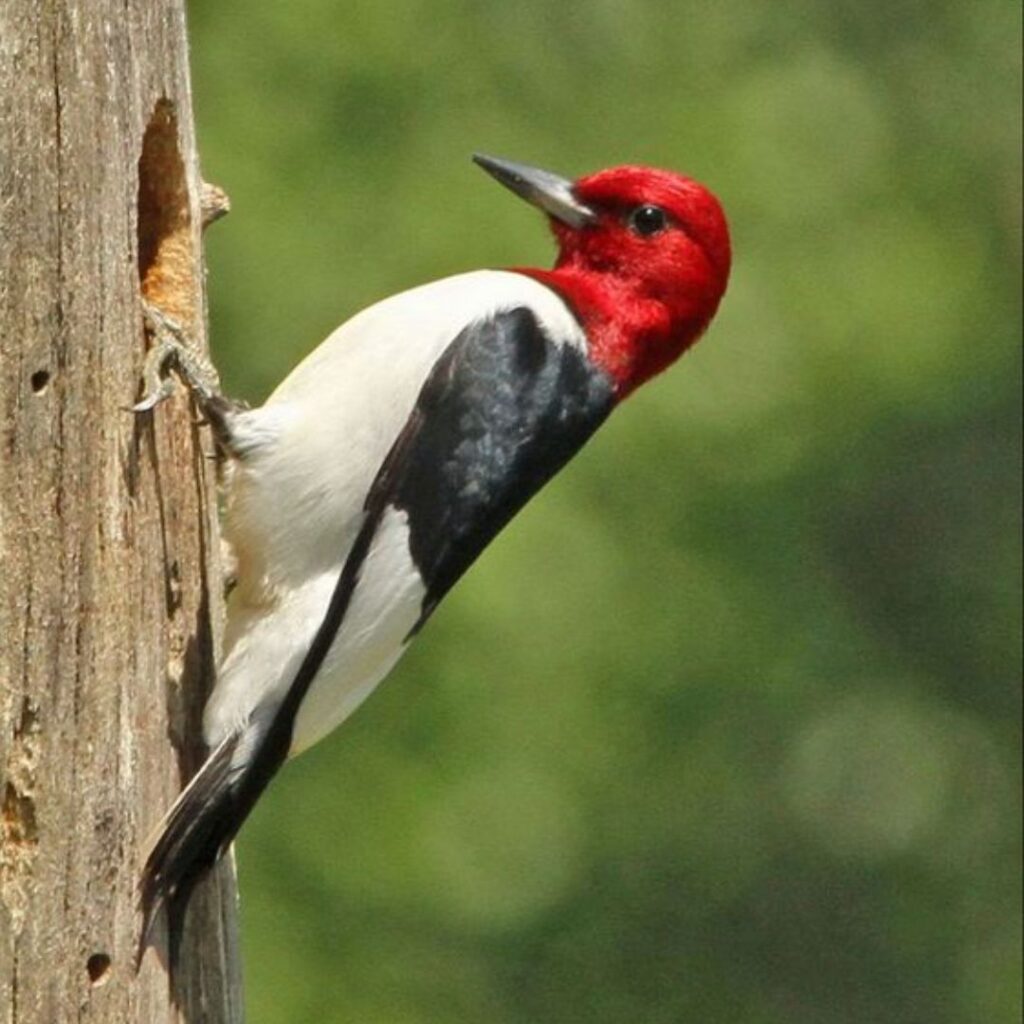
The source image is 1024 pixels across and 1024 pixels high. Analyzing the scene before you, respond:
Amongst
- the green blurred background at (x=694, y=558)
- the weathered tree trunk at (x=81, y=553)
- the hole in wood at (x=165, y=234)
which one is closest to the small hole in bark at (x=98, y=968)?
the weathered tree trunk at (x=81, y=553)

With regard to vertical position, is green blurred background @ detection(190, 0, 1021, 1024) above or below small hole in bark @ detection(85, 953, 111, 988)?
below

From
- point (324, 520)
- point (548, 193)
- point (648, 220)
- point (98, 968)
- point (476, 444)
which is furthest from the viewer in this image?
point (548, 193)

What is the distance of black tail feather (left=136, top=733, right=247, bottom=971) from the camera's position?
515 centimetres

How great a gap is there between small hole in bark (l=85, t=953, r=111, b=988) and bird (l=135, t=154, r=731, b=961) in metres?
0.08

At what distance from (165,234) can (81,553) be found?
804 millimetres

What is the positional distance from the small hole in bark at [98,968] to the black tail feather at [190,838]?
0.07 metres

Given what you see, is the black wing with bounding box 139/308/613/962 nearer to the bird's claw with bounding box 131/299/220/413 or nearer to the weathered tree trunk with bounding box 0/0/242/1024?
the weathered tree trunk with bounding box 0/0/242/1024

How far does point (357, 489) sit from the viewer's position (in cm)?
569

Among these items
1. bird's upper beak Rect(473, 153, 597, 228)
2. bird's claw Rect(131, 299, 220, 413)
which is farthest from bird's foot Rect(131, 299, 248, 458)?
bird's upper beak Rect(473, 153, 597, 228)

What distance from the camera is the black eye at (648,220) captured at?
21.5 feet

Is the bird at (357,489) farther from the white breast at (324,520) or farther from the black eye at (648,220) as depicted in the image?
the black eye at (648,220)

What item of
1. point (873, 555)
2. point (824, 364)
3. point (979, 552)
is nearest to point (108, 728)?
point (824, 364)

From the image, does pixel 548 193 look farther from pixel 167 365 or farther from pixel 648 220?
pixel 167 365

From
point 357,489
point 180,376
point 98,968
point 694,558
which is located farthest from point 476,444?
point 694,558
